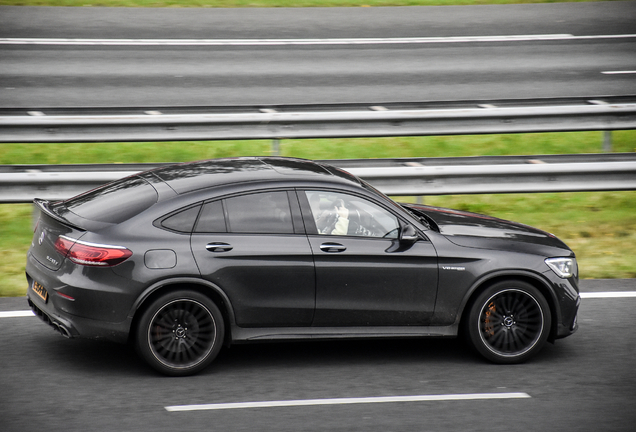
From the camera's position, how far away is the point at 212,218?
625cm

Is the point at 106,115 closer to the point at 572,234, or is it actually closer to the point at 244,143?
the point at 244,143

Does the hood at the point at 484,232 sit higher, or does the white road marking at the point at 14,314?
the hood at the point at 484,232

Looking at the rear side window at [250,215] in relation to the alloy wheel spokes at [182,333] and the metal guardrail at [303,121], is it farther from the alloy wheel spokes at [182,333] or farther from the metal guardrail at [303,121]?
the metal guardrail at [303,121]

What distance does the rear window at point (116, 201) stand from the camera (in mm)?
6195

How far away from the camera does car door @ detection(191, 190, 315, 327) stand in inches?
243

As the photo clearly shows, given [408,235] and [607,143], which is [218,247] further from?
[607,143]

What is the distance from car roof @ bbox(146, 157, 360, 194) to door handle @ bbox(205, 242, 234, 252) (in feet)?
1.55

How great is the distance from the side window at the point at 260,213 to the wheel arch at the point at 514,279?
58.0 inches

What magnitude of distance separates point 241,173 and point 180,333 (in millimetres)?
1324

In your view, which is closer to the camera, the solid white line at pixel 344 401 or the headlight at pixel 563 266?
the solid white line at pixel 344 401

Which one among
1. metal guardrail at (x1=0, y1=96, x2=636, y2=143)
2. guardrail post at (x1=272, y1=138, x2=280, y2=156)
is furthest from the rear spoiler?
guardrail post at (x1=272, y1=138, x2=280, y2=156)

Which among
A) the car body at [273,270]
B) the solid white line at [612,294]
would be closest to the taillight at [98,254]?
the car body at [273,270]

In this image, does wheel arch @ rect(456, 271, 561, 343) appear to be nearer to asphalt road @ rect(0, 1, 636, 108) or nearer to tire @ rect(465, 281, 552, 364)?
tire @ rect(465, 281, 552, 364)

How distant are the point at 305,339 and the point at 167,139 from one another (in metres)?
4.66
